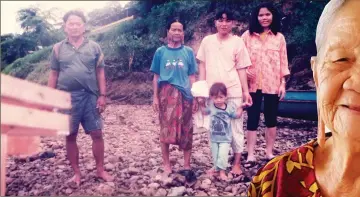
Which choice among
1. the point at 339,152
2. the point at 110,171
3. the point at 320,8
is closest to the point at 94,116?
the point at 110,171

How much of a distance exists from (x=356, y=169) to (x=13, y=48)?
11.2ft

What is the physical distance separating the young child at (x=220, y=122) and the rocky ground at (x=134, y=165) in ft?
0.26

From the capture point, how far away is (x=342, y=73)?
103cm

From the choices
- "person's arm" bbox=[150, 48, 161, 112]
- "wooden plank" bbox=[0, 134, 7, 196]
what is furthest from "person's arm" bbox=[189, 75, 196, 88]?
"wooden plank" bbox=[0, 134, 7, 196]

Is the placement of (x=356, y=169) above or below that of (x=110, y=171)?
above

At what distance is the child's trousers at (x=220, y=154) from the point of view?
12.6 feet

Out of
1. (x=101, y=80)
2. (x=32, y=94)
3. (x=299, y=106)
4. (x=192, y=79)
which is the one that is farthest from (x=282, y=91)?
(x=32, y=94)

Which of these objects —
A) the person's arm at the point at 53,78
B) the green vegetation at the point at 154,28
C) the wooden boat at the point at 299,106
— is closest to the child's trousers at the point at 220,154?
the wooden boat at the point at 299,106

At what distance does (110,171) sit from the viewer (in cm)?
383

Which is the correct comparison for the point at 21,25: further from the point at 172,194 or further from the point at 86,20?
the point at 172,194

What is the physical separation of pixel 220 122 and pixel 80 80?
4.37ft

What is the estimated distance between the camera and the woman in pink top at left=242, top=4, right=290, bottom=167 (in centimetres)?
379

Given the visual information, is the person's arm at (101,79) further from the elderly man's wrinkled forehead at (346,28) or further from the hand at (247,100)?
the elderly man's wrinkled forehead at (346,28)

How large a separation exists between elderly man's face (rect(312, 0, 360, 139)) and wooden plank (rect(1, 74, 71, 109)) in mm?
2454
